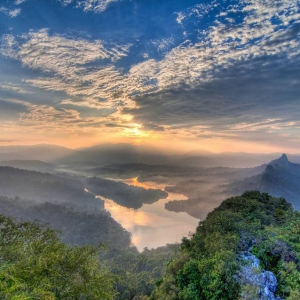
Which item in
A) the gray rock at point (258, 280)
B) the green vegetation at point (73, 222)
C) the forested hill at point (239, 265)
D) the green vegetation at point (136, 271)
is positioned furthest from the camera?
the green vegetation at point (73, 222)

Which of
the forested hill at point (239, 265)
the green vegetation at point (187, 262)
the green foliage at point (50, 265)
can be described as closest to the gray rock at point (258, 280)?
the forested hill at point (239, 265)

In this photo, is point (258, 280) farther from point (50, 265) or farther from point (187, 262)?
point (50, 265)

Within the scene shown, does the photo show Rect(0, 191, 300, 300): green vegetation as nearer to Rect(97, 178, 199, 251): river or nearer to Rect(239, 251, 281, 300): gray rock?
Rect(239, 251, 281, 300): gray rock

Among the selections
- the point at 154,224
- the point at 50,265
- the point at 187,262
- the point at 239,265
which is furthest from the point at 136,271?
the point at 50,265

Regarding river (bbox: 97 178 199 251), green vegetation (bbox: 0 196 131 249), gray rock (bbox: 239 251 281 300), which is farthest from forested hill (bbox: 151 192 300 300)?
green vegetation (bbox: 0 196 131 249)

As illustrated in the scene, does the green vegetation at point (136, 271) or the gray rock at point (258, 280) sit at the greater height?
the gray rock at point (258, 280)

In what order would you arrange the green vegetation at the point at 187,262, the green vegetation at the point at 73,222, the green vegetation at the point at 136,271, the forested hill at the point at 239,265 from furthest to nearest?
the green vegetation at the point at 73,222 → the green vegetation at the point at 136,271 → the forested hill at the point at 239,265 → the green vegetation at the point at 187,262

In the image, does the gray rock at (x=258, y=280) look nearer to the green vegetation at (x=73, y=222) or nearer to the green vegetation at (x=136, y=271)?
the green vegetation at (x=136, y=271)
